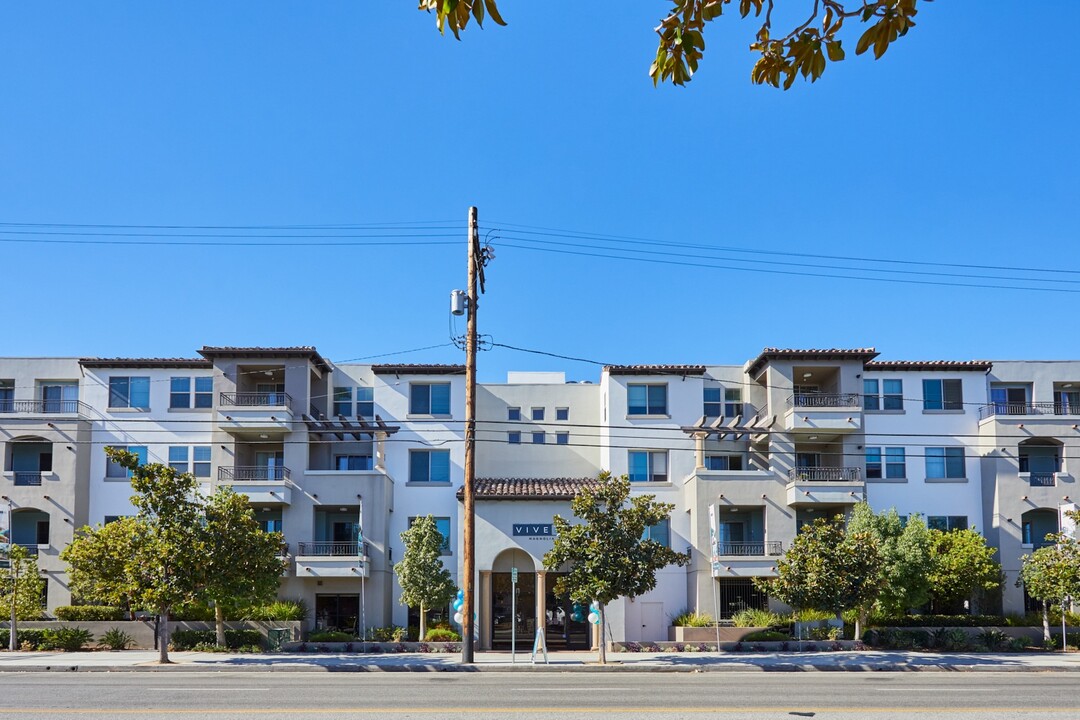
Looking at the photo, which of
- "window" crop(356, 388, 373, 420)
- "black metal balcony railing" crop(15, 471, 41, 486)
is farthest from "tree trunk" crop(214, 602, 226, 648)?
"window" crop(356, 388, 373, 420)

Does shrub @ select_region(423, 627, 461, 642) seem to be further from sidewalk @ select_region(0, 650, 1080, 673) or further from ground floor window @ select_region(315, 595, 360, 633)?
ground floor window @ select_region(315, 595, 360, 633)

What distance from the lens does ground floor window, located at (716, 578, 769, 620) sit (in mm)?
44406

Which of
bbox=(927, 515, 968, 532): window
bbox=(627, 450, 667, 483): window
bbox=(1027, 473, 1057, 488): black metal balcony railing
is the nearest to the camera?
bbox=(1027, 473, 1057, 488): black metal balcony railing

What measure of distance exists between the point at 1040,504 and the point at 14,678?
129ft

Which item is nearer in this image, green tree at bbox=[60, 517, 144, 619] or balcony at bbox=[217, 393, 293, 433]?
green tree at bbox=[60, 517, 144, 619]

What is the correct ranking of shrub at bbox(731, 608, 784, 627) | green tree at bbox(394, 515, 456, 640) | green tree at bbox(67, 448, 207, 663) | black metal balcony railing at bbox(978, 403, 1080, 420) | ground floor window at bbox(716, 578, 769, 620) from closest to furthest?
green tree at bbox(67, 448, 207, 663), green tree at bbox(394, 515, 456, 640), shrub at bbox(731, 608, 784, 627), ground floor window at bbox(716, 578, 769, 620), black metal balcony railing at bbox(978, 403, 1080, 420)

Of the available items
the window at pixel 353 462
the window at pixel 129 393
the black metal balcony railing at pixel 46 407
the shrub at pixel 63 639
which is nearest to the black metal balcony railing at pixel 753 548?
the window at pixel 353 462

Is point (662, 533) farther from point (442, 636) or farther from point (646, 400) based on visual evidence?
point (442, 636)

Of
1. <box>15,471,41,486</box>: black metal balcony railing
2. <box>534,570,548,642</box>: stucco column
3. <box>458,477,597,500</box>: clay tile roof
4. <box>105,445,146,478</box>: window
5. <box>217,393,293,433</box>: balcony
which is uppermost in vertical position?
<box>217,393,293,433</box>: balcony

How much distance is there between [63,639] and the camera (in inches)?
1590

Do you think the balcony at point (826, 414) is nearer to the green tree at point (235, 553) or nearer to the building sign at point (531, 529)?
the building sign at point (531, 529)

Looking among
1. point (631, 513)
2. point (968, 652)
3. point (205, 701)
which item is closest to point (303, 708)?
point (205, 701)

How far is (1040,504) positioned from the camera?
151ft

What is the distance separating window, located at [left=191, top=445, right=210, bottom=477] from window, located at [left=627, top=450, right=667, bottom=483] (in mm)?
18634
